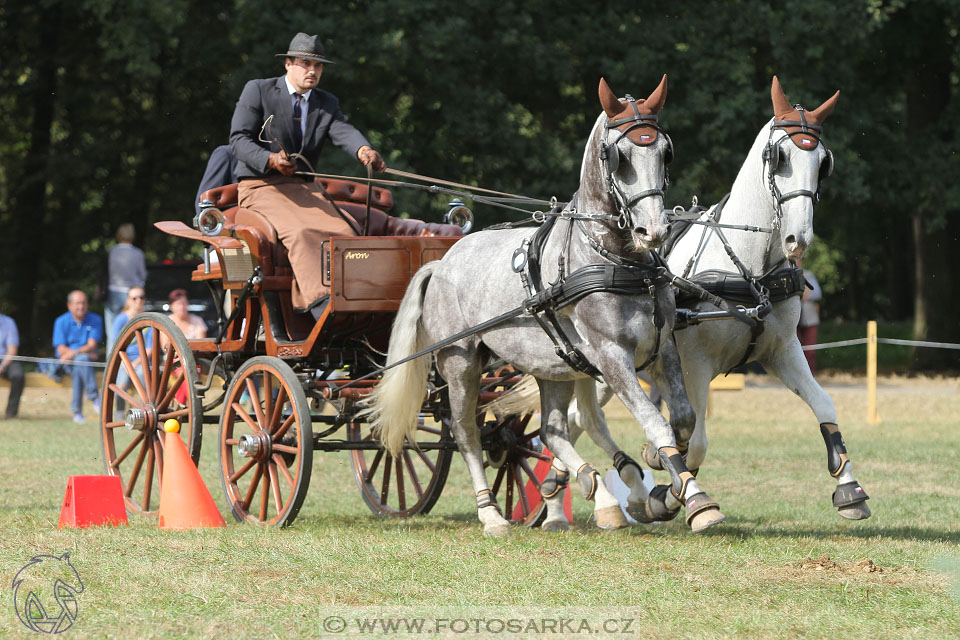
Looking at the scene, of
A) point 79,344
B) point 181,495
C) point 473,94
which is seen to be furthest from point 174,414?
point 473,94

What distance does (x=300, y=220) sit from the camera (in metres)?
7.42

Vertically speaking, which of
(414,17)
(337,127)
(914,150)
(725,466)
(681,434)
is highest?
(414,17)

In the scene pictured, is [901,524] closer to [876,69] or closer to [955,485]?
[955,485]

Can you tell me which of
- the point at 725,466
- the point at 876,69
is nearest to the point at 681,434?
the point at 725,466

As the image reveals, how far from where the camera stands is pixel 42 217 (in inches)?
930

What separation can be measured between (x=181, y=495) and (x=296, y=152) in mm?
2133

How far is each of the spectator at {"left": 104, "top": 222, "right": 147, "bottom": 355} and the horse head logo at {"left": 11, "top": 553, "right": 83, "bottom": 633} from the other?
972 centimetres

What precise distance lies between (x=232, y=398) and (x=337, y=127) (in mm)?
1713

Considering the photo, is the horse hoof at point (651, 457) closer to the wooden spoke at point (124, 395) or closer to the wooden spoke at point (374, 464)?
the wooden spoke at point (374, 464)

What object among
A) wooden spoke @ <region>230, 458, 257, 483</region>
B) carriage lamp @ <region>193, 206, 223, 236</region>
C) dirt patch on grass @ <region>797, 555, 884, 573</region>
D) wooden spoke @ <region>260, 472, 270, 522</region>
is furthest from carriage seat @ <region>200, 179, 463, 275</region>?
dirt patch on grass @ <region>797, 555, 884, 573</region>

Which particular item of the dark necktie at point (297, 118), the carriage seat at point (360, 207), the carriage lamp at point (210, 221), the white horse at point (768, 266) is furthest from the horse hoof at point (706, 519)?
the dark necktie at point (297, 118)

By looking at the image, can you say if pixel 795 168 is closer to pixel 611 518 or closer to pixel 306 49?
pixel 611 518

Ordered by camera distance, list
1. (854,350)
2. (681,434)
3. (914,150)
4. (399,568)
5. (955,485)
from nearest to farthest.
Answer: (399,568), (681,434), (955,485), (914,150), (854,350)

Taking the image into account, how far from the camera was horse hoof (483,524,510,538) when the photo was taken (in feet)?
22.1
